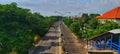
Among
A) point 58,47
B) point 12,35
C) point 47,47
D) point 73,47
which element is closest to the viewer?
point 12,35

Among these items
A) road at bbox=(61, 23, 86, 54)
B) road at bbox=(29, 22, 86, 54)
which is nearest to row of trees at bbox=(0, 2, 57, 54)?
road at bbox=(29, 22, 86, 54)

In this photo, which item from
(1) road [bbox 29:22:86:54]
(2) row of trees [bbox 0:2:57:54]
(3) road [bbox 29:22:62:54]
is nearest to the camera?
(2) row of trees [bbox 0:2:57:54]

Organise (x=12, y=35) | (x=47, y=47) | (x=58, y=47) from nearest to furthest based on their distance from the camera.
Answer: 1. (x=12, y=35)
2. (x=58, y=47)
3. (x=47, y=47)

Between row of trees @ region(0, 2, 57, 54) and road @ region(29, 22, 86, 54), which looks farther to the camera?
road @ region(29, 22, 86, 54)

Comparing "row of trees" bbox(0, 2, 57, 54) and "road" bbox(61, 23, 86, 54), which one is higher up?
"row of trees" bbox(0, 2, 57, 54)

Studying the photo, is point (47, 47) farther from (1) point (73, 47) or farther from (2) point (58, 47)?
(1) point (73, 47)

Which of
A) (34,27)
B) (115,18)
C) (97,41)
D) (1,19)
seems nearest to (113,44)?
(97,41)

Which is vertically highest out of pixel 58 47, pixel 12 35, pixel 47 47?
pixel 12 35

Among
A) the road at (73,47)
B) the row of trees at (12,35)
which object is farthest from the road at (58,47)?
the row of trees at (12,35)

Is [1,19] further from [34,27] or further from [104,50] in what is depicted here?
[34,27]

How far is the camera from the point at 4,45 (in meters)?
26.7

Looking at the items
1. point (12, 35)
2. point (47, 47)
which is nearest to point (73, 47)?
point (47, 47)

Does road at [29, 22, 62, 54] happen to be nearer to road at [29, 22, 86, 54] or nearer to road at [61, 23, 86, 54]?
road at [29, 22, 86, 54]

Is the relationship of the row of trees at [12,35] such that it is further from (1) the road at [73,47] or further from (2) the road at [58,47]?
(1) the road at [73,47]
